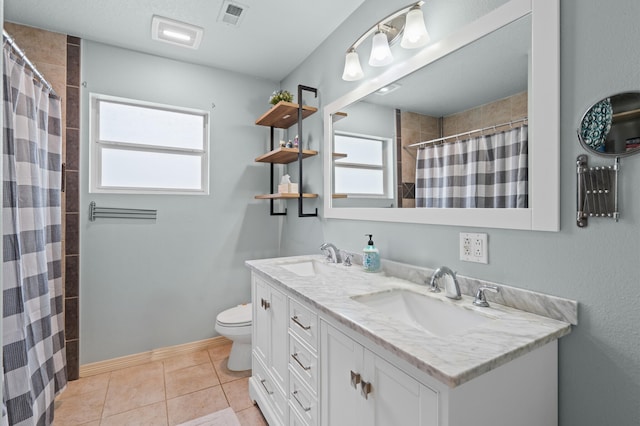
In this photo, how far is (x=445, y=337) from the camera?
93 centimetres

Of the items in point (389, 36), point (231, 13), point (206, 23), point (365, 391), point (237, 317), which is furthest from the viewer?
point (237, 317)

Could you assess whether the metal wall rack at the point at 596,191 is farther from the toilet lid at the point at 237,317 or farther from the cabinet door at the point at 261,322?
the toilet lid at the point at 237,317

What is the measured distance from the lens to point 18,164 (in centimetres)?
155

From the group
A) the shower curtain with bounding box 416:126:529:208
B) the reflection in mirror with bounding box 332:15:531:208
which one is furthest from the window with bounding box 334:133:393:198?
the shower curtain with bounding box 416:126:529:208

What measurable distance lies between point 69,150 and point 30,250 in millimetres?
991

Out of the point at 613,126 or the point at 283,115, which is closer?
the point at 613,126

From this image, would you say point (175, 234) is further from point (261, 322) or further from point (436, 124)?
point (436, 124)

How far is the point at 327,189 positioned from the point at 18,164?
1.74 meters

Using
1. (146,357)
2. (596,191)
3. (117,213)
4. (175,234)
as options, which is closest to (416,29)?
(596,191)

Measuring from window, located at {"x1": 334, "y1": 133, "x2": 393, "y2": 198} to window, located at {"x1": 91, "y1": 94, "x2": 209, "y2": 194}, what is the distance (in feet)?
4.33

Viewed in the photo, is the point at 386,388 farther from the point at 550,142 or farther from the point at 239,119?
the point at 239,119

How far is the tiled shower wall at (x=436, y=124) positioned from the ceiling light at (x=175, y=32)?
1647 mm

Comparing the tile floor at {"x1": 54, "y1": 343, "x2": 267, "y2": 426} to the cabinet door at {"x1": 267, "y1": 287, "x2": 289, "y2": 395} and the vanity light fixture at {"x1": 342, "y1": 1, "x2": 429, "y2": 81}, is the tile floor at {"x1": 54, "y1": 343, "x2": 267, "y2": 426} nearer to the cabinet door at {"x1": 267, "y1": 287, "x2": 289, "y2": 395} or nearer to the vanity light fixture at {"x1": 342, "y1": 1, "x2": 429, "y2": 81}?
the cabinet door at {"x1": 267, "y1": 287, "x2": 289, "y2": 395}

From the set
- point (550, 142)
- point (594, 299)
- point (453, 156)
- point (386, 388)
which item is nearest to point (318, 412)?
point (386, 388)
